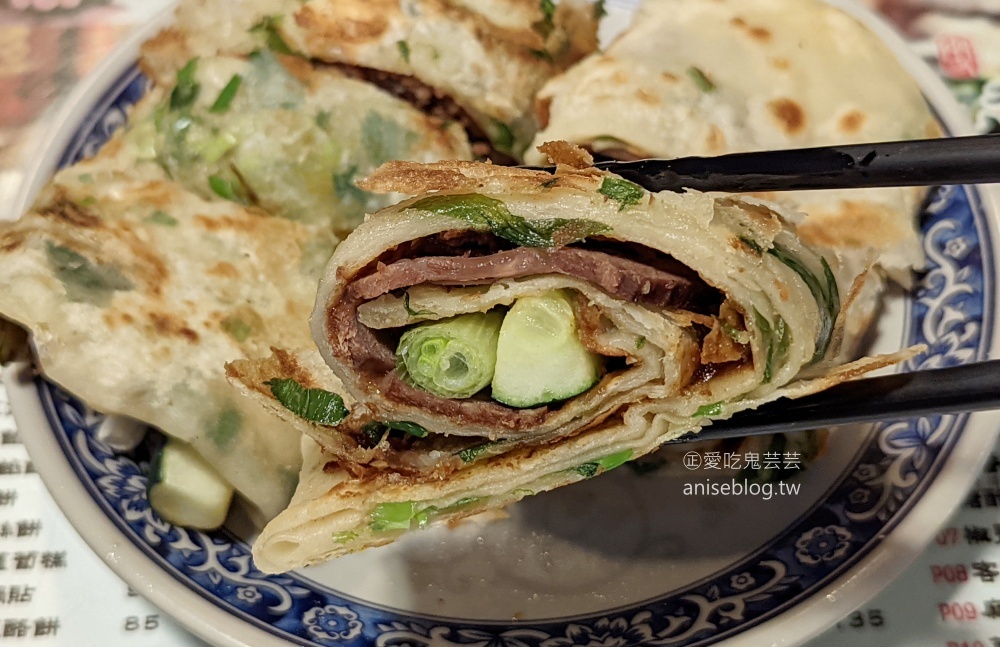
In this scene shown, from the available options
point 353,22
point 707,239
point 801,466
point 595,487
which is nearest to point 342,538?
point 595,487

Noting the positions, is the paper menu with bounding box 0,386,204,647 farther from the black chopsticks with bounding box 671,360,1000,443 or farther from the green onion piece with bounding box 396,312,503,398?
the black chopsticks with bounding box 671,360,1000,443

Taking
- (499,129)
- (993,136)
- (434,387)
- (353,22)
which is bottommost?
(434,387)

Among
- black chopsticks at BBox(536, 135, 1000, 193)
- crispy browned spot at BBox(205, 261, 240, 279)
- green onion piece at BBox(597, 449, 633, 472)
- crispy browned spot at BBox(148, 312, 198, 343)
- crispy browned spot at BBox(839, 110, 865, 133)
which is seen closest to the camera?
black chopsticks at BBox(536, 135, 1000, 193)

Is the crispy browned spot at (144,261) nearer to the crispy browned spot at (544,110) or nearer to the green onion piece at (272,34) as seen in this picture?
the green onion piece at (272,34)

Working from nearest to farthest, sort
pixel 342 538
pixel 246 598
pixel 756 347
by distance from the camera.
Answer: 1. pixel 756 347
2. pixel 342 538
3. pixel 246 598

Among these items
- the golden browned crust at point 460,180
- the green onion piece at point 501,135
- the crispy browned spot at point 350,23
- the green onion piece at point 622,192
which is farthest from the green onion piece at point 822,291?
the crispy browned spot at point 350,23

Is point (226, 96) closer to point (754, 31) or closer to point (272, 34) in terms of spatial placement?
point (272, 34)

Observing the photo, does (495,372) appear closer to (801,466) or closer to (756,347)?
(756,347)

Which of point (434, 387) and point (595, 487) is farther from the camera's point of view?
point (595, 487)

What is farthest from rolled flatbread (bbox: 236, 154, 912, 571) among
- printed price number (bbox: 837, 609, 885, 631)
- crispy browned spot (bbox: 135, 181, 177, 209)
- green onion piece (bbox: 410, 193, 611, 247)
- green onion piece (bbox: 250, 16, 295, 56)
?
green onion piece (bbox: 250, 16, 295, 56)
